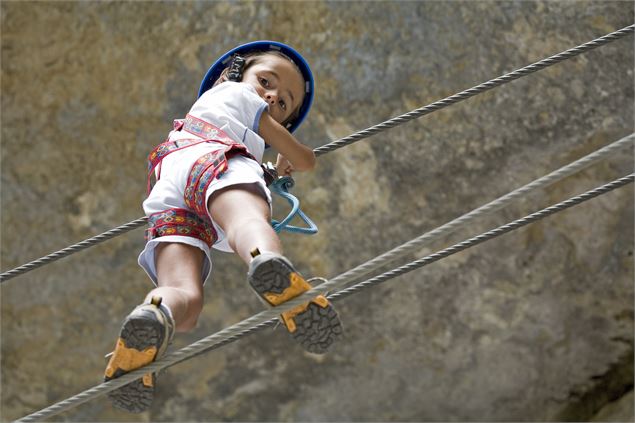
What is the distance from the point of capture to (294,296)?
4.63 ft

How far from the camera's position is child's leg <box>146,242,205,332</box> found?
60.8 inches

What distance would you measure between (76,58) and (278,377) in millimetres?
1575

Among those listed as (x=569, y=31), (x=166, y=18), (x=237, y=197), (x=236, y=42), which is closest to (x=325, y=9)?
(x=236, y=42)

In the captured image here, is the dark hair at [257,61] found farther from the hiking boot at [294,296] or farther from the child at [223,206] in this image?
the hiking boot at [294,296]

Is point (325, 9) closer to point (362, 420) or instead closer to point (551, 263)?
point (551, 263)

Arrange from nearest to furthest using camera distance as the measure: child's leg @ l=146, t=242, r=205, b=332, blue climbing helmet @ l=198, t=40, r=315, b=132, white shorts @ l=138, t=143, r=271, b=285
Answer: child's leg @ l=146, t=242, r=205, b=332, white shorts @ l=138, t=143, r=271, b=285, blue climbing helmet @ l=198, t=40, r=315, b=132

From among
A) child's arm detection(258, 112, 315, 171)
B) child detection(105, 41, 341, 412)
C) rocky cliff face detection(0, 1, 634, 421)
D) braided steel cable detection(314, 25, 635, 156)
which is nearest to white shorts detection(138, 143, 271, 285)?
child detection(105, 41, 341, 412)

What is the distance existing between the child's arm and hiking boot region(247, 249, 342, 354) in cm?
45

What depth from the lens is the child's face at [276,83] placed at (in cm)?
195

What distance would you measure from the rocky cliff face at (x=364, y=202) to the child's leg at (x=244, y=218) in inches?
87.8

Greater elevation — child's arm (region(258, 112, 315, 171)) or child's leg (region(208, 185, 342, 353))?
child's arm (region(258, 112, 315, 171))

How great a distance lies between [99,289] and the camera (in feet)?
12.9

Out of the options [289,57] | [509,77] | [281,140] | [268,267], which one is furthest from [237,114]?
[509,77]

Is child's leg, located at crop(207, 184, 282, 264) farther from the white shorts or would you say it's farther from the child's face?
the child's face
